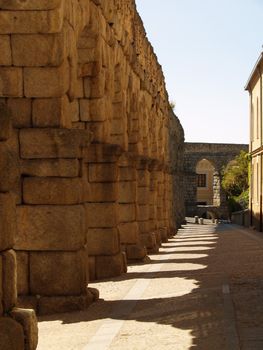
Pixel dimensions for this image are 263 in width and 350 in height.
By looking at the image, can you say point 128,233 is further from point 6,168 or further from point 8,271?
point 6,168

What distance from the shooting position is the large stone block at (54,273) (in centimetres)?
997

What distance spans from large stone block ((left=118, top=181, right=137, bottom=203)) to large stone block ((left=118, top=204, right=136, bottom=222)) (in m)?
0.14

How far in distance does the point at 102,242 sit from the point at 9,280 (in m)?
7.80

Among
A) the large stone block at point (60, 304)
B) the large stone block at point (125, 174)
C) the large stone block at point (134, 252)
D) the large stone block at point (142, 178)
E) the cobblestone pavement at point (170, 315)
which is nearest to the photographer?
the cobblestone pavement at point (170, 315)

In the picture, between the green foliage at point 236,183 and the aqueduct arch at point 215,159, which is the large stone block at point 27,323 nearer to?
the green foliage at point 236,183

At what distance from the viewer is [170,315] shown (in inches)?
354

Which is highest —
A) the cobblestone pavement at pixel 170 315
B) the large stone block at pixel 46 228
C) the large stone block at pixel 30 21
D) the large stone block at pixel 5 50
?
the large stone block at pixel 30 21

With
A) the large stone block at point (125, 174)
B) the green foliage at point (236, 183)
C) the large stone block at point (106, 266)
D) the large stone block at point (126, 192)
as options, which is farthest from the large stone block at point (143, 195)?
the green foliage at point (236, 183)

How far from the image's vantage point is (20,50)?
1016 cm

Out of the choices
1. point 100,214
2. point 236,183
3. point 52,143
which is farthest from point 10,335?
point 236,183

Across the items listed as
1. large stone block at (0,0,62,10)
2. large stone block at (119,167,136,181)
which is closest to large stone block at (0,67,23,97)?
large stone block at (0,0,62,10)

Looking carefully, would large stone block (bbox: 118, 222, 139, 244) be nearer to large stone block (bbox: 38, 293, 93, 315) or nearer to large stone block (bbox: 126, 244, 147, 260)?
large stone block (bbox: 126, 244, 147, 260)

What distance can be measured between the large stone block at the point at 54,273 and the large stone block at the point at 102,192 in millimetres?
3787

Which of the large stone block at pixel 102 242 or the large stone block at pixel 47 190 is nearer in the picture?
the large stone block at pixel 47 190
